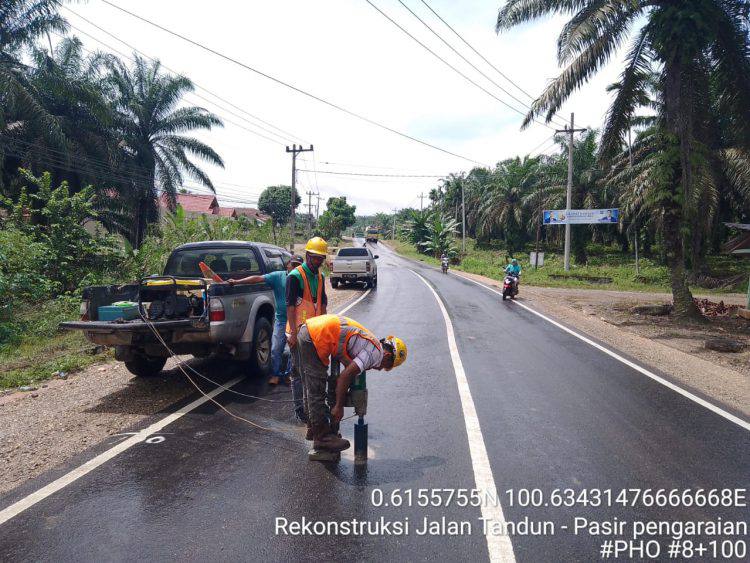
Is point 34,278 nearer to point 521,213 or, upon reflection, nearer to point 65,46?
point 65,46

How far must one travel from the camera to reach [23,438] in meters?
4.93

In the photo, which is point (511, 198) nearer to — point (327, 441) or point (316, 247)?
point (316, 247)

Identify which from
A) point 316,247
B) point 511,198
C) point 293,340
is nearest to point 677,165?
point 316,247

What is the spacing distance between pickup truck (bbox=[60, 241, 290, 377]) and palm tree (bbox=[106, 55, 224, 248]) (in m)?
21.9

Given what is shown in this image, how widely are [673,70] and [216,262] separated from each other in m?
13.4

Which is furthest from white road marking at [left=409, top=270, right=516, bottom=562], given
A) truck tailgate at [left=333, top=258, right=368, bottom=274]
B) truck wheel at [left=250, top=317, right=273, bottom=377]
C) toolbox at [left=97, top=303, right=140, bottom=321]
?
truck tailgate at [left=333, top=258, right=368, bottom=274]

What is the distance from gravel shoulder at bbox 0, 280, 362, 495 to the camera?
4.49 metres

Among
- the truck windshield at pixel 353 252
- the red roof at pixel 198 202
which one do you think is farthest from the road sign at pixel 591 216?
the red roof at pixel 198 202

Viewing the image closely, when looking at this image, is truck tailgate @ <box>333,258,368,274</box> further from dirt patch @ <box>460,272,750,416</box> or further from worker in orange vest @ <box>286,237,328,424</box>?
worker in orange vest @ <box>286,237,328,424</box>

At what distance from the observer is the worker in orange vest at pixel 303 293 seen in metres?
5.07

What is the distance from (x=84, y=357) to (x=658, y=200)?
1468cm

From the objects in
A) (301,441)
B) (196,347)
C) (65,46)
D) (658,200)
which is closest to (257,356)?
(196,347)

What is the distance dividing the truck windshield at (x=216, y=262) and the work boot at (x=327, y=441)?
3.83 metres

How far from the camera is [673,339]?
1176 centimetres
